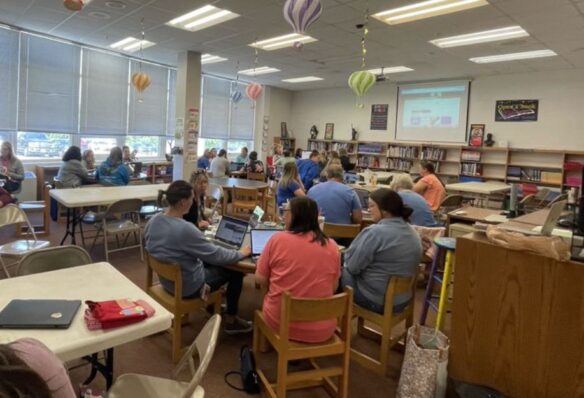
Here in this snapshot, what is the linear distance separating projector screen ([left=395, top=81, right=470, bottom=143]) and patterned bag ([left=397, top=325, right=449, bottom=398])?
7.99 meters

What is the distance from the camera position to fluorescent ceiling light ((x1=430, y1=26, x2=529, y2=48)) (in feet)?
18.4

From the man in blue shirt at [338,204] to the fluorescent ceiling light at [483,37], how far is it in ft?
11.9

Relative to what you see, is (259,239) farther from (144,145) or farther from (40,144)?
(144,145)

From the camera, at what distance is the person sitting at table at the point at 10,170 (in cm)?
589

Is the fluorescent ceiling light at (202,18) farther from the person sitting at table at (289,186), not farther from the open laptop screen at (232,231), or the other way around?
the open laptop screen at (232,231)

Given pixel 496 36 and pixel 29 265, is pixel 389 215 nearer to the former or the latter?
pixel 29 265

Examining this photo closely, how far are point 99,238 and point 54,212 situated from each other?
1.60 meters

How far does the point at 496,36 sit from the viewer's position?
19.4ft

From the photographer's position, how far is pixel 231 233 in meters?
3.07

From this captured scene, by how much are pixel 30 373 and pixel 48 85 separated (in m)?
8.42

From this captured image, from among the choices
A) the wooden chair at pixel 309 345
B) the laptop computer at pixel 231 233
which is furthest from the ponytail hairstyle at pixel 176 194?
the wooden chair at pixel 309 345

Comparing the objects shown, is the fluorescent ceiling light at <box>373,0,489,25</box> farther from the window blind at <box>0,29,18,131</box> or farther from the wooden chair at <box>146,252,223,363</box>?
the window blind at <box>0,29,18,131</box>

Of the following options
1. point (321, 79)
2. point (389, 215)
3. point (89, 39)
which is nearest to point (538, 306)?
point (389, 215)

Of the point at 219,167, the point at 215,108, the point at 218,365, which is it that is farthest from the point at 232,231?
the point at 215,108
